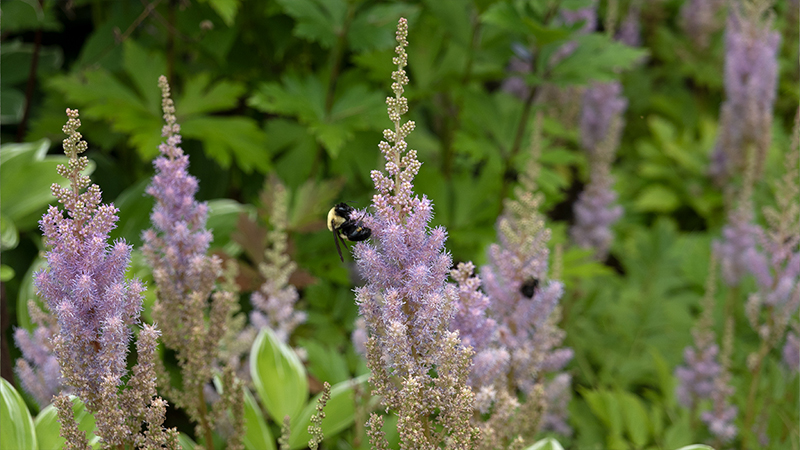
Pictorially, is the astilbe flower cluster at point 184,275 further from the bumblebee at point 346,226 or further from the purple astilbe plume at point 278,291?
the purple astilbe plume at point 278,291

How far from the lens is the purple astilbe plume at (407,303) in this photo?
3.20 ft

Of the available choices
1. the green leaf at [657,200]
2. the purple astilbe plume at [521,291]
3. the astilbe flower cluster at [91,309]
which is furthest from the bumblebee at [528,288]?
the green leaf at [657,200]

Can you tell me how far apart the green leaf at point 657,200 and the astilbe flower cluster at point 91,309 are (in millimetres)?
3819

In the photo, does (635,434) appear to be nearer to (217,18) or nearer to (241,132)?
(241,132)

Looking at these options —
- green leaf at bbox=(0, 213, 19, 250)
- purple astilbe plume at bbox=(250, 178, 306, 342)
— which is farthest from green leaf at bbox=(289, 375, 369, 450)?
green leaf at bbox=(0, 213, 19, 250)

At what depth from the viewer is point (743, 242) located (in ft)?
10.1

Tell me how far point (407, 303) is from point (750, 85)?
133 inches

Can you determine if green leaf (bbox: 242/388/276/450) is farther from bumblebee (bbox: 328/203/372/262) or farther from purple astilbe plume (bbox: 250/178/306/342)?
bumblebee (bbox: 328/203/372/262)

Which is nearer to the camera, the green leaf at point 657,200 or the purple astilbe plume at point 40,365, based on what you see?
the purple astilbe plume at point 40,365

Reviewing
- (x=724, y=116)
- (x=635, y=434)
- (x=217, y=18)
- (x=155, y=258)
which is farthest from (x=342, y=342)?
(x=724, y=116)

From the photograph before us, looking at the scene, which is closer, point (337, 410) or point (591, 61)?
point (337, 410)

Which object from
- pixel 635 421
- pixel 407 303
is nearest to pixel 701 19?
pixel 635 421

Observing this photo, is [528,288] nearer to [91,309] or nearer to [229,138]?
[91,309]

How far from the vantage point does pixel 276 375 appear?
1971mm
